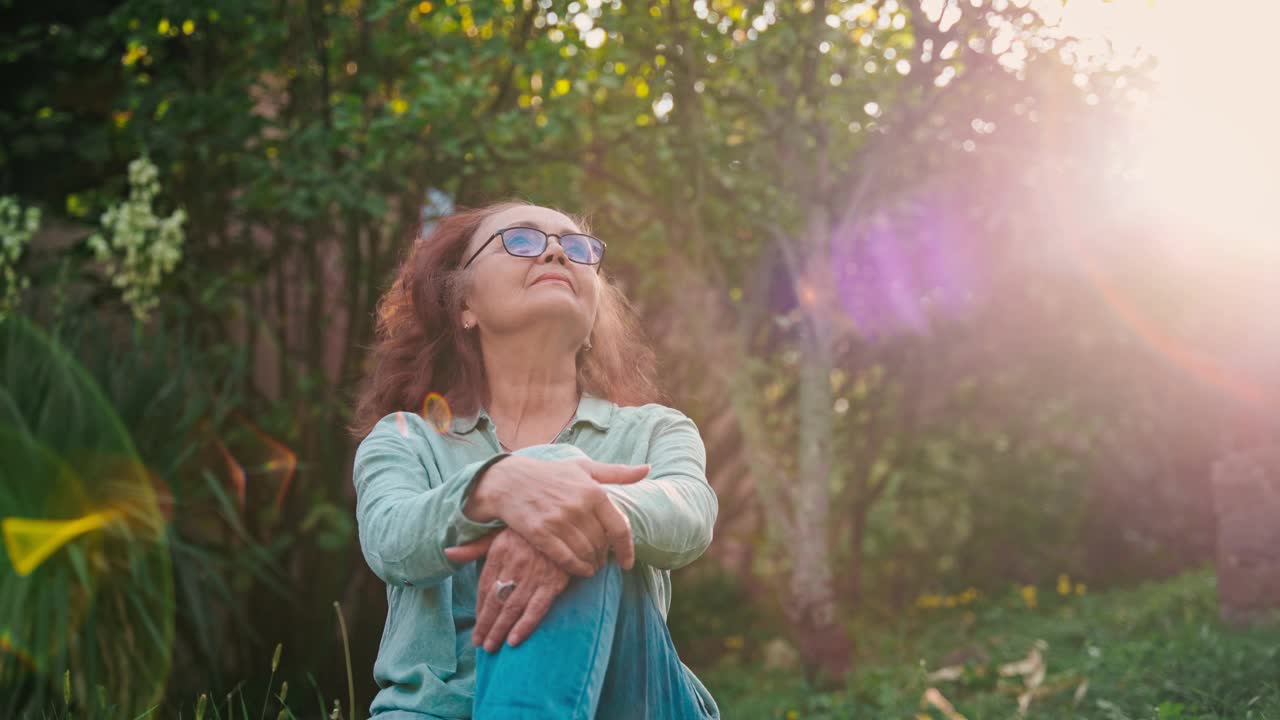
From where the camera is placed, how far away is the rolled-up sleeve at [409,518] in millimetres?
1575

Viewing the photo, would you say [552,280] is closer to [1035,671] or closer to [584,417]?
[584,417]

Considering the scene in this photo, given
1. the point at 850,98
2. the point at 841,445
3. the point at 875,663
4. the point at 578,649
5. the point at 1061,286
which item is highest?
the point at 850,98

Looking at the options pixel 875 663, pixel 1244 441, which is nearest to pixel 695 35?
pixel 1244 441

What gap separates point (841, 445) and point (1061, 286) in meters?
1.85

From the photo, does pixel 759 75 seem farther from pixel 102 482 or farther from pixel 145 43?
pixel 102 482

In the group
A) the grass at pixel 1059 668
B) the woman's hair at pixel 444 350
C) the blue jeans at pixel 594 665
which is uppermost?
the woman's hair at pixel 444 350

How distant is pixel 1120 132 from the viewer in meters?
5.01

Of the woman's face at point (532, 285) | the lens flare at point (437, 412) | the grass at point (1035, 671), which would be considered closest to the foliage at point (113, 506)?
the grass at point (1035, 671)

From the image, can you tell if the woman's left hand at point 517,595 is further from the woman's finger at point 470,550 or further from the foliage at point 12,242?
the foliage at point 12,242

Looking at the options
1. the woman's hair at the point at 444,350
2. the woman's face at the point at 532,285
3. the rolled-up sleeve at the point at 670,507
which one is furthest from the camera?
the woman's hair at the point at 444,350

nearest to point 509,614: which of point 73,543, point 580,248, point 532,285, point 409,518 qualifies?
point 409,518

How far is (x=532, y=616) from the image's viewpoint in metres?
1.46

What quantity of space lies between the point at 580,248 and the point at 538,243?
0.29 ft

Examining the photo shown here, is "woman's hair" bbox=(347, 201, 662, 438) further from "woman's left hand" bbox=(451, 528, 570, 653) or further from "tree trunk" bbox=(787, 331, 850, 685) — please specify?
"tree trunk" bbox=(787, 331, 850, 685)
